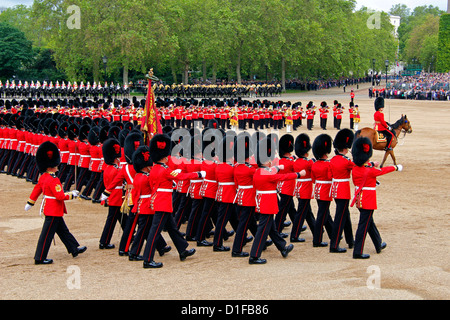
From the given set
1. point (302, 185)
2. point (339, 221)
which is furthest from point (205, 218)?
point (339, 221)

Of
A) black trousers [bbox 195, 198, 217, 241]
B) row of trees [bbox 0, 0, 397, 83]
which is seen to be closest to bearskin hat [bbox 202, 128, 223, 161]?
black trousers [bbox 195, 198, 217, 241]

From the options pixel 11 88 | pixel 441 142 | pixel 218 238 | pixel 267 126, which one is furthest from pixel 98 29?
pixel 218 238

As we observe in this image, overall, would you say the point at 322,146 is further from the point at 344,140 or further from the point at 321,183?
the point at 321,183

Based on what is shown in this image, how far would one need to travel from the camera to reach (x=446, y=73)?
48.9 meters

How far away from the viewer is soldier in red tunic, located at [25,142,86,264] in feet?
22.3

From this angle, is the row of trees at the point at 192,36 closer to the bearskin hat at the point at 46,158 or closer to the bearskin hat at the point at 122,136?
the bearskin hat at the point at 122,136

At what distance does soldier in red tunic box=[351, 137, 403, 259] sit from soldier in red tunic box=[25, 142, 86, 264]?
10.9ft

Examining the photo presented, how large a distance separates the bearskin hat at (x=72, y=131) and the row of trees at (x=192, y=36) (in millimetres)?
33915

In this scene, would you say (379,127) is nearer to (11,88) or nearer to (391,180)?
(391,180)

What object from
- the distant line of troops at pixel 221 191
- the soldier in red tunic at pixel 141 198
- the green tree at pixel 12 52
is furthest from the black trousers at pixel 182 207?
the green tree at pixel 12 52

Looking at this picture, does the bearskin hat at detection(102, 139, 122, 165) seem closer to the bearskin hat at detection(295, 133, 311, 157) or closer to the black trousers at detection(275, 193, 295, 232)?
the black trousers at detection(275, 193, 295, 232)

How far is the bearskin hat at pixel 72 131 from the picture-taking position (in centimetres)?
1128
